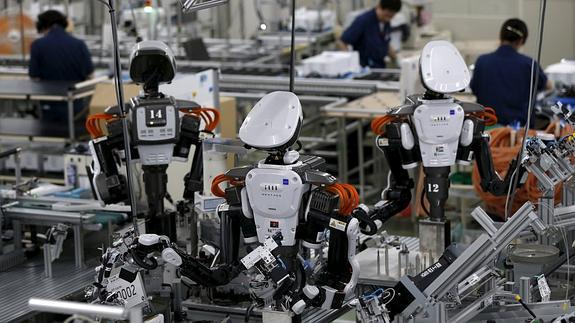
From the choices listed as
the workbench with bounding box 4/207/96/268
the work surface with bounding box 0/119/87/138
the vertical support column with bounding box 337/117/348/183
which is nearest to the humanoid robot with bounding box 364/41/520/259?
the workbench with bounding box 4/207/96/268

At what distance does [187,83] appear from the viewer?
8.13m

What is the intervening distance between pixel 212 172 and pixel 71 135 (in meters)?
2.47

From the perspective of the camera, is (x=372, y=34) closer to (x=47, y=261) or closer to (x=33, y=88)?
(x=33, y=88)

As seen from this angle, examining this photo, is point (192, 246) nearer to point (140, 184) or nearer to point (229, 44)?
point (140, 184)

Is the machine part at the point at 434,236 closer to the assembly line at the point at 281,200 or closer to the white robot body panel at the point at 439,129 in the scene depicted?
the assembly line at the point at 281,200

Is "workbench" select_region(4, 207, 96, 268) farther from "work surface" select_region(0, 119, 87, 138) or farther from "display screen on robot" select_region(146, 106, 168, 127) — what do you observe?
"work surface" select_region(0, 119, 87, 138)

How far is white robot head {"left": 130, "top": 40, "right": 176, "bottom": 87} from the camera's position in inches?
267

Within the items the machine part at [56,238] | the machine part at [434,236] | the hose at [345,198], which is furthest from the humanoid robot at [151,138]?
the hose at [345,198]

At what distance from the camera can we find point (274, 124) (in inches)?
224

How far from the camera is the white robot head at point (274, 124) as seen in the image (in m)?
5.63

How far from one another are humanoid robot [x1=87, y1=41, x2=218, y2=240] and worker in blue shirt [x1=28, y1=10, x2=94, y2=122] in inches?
134

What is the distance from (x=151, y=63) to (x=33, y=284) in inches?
56.1

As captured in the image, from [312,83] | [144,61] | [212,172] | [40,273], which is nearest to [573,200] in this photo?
[212,172]

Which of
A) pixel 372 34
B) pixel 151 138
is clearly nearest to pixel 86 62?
pixel 372 34
